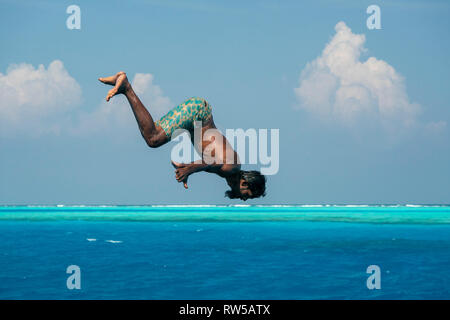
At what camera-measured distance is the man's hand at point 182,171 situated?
9188 mm

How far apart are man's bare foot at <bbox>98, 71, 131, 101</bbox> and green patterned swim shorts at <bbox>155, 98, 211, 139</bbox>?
862 mm

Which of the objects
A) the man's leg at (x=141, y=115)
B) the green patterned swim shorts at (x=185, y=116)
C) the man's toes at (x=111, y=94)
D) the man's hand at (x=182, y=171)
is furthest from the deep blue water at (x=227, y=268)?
the man's toes at (x=111, y=94)

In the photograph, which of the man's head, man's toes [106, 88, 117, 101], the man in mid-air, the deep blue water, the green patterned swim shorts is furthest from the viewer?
the deep blue water

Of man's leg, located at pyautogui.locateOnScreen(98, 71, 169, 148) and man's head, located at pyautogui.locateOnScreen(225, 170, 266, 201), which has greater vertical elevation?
man's leg, located at pyautogui.locateOnScreen(98, 71, 169, 148)

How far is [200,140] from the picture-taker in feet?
32.7

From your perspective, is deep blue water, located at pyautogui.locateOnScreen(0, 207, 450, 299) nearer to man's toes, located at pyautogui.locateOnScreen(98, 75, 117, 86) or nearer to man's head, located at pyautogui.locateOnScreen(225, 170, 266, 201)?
man's head, located at pyautogui.locateOnScreen(225, 170, 266, 201)

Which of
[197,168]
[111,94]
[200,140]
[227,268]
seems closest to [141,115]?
[111,94]

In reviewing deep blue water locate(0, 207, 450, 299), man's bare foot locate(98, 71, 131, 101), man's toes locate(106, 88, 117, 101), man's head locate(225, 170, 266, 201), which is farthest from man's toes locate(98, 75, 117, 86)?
deep blue water locate(0, 207, 450, 299)

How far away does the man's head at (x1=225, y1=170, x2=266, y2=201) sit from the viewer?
10625 millimetres

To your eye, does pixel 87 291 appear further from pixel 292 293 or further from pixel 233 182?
pixel 233 182

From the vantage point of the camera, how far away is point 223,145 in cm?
995

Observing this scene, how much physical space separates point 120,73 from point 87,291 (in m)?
24.9

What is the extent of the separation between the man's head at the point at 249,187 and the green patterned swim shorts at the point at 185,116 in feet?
4.66
